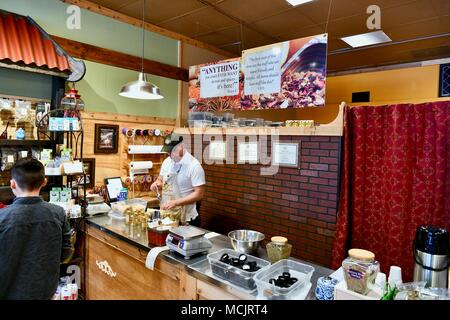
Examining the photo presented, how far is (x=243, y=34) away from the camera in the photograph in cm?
493

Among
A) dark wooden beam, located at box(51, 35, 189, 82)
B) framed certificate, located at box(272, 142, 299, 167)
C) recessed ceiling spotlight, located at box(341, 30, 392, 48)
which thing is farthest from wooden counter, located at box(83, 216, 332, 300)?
recessed ceiling spotlight, located at box(341, 30, 392, 48)

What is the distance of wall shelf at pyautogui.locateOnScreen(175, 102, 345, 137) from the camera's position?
119 inches

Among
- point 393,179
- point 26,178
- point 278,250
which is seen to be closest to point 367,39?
point 393,179

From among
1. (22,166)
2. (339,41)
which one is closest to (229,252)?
(22,166)

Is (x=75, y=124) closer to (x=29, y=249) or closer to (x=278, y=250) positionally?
(x=29, y=249)

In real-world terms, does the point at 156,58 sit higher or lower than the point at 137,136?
higher

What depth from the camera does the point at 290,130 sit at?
11.1 ft

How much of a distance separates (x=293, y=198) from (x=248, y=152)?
2.70 ft

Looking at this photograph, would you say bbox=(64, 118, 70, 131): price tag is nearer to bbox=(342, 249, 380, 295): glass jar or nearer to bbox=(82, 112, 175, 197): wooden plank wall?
bbox=(82, 112, 175, 197): wooden plank wall

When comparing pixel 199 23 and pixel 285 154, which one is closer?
pixel 285 154

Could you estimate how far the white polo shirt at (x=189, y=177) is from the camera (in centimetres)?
316
